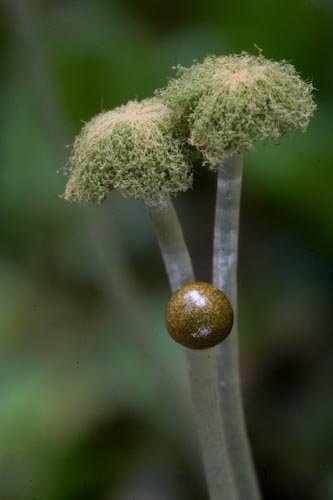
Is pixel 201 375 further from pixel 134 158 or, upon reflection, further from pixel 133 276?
pixel 133 276

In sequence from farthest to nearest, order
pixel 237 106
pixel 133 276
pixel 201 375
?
pixel 133 276, pixel 201 375, pixel 237 106

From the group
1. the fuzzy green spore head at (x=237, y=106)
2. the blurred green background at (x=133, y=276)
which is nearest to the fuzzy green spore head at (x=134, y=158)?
the fuzzy green spore head at (x=237, y=106)

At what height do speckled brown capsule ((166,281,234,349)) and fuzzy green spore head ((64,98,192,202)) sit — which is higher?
fuzzy green spore head ((64,98,192,202))

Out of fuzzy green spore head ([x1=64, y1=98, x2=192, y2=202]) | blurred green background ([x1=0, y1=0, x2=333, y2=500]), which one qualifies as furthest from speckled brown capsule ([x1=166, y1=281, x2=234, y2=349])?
blurred green background ([x1=0, y1=0, x2=333, y2=500])

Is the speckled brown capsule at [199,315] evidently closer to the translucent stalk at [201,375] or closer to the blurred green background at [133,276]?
the translucent stalk at [201,375]

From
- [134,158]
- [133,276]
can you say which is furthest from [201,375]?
[133,276]

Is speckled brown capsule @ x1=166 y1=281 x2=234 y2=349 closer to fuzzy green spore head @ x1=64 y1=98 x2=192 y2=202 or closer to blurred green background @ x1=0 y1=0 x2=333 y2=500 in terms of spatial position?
fuzzy green spore head @ x1=64 y1=98 x2=192 y2=202

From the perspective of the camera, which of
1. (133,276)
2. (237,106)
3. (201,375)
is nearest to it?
(237,106)
